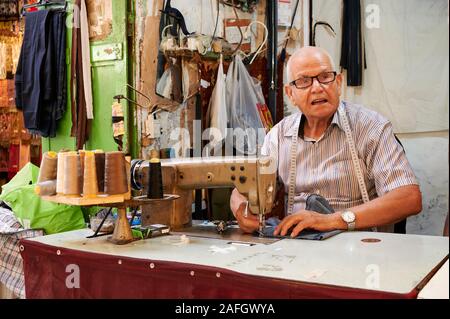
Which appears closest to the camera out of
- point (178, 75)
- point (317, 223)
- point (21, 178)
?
point (317, 223)

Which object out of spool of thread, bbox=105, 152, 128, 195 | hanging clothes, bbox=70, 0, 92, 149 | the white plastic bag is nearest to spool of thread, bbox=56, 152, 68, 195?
spool of thread, bbox=105, 152, 128, 195

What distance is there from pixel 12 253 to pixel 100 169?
4.00ft

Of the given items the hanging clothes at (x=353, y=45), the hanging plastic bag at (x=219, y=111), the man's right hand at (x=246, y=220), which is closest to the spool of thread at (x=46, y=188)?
the man's right hand at (x=246, y=220)

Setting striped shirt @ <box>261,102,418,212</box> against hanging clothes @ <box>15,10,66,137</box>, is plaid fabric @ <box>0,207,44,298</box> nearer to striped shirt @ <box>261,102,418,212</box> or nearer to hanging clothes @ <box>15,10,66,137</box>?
hanging clothes @ <box>15,10,66,137</box>

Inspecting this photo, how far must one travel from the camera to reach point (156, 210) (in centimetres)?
193

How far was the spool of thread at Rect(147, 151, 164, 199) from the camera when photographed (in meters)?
1.72

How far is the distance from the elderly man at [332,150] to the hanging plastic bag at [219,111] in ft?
3.19

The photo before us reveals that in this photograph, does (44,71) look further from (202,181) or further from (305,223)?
(305,223)

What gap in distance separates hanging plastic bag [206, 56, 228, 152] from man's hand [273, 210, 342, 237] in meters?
1.63

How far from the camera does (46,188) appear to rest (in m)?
1.64

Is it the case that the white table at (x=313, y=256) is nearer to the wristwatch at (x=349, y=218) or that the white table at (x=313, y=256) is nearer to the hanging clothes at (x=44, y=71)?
the wristwatch at (x=349, y=218)

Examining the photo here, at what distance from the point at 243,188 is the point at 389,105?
6.23 feet
